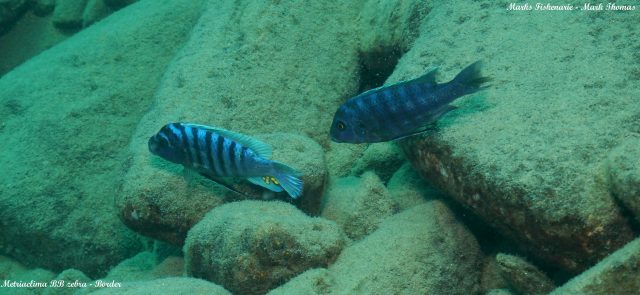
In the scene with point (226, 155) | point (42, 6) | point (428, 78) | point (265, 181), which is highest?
point (428, 78)

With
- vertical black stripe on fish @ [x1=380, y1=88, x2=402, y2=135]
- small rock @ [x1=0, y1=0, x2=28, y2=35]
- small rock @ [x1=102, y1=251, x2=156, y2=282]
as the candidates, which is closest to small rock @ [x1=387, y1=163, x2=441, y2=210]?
vertical black stripe on fish @ [x1=380, y1=88, x2=402, y2=135]

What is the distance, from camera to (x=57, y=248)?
5.71 metres

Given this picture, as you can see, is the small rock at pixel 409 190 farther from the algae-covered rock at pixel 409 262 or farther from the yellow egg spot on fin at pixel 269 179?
the yellow egg spot on fin at pixel 269 179

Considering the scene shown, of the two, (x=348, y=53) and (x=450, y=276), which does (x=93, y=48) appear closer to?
(x=348, y=53)

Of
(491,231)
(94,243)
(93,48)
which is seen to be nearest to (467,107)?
(491,231)

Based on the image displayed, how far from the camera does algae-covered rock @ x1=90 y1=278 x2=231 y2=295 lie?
3.10 metres

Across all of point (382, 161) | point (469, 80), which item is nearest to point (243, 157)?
point (469, 80)

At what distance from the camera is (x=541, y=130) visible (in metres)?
2.93

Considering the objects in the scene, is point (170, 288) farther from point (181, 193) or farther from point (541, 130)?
point (541, 130)

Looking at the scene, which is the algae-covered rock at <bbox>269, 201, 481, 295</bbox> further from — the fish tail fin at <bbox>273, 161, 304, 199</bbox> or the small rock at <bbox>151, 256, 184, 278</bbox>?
the small rock at <bbox>151, 256, 184, 278</bbox>

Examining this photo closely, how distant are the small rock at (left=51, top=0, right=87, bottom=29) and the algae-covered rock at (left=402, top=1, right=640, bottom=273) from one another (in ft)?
29.7

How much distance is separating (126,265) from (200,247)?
2.06 m

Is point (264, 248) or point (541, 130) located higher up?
point (541, 130)

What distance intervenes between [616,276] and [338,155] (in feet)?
10.9
